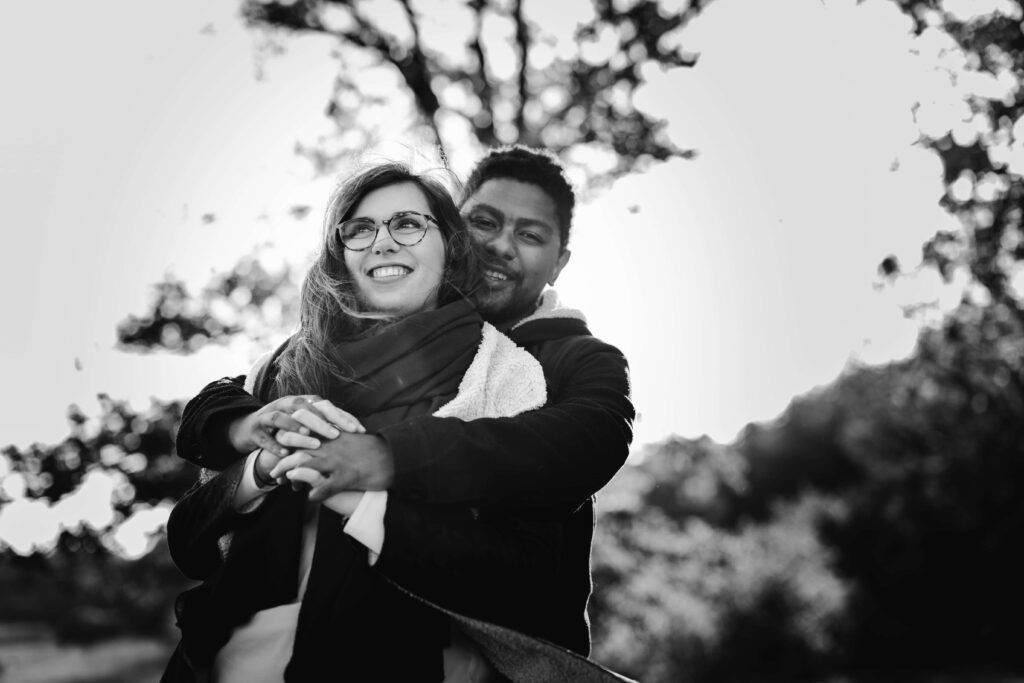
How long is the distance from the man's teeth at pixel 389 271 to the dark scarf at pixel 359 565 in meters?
0.16

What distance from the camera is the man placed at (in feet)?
5.68

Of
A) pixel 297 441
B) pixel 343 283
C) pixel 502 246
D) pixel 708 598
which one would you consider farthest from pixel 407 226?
pixel 708 598

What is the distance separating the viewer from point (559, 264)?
3.07 meters

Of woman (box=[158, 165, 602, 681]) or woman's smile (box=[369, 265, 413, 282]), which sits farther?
woman's smile (box=[369, 265, 413, 282])

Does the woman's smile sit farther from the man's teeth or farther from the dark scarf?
the dark scarf

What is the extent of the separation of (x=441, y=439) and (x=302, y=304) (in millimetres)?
720

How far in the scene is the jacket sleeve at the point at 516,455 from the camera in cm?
175

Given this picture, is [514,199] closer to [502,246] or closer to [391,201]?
[502,246]

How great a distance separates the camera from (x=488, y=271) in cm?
273

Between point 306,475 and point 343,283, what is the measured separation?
67 centimetres

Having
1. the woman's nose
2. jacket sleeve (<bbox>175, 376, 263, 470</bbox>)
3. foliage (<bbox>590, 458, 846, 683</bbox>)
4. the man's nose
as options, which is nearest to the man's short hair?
the man's nose

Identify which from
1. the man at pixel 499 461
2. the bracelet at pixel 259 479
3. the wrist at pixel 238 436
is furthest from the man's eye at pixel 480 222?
the bracelet at pixel 259 479

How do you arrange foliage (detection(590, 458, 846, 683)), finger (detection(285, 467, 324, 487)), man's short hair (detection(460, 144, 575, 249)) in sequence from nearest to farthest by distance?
1. finger (detection(285, 467, 324, 487))
2. man's short hair (detection(460, 144, 575, 249))
3. foliage (detection(590, 458, 846, 683))

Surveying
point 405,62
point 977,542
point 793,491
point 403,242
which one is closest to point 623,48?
point 405,62
